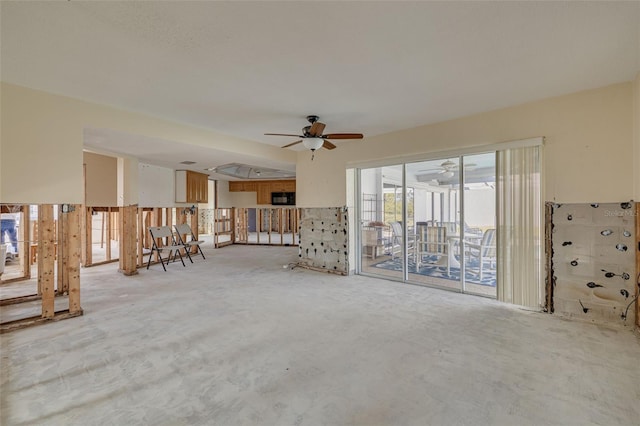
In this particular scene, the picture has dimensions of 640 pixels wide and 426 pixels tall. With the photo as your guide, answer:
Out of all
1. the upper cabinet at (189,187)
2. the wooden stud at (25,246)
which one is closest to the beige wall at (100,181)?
the wooden stud at (25,246)

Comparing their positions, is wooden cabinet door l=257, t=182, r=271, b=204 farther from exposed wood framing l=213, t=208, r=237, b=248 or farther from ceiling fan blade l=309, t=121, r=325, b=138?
ceiling fan blade l=309, t=121, r=325, b=138

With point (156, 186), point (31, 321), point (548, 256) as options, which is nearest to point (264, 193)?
point (156, 186)

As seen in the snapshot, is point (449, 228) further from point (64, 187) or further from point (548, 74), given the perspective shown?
point (64, 187)

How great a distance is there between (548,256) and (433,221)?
229cm

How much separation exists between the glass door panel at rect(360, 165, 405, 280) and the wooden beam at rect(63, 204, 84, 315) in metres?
4.26

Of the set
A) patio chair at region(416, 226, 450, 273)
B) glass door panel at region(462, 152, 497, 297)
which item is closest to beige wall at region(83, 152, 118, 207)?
patio chair at region(416, 226, 450, 273)

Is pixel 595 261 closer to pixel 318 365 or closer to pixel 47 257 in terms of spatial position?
pixel 318 365

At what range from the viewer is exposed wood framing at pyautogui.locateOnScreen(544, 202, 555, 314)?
328cm

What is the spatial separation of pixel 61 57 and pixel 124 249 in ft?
13.2

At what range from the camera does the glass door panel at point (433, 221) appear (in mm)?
4879

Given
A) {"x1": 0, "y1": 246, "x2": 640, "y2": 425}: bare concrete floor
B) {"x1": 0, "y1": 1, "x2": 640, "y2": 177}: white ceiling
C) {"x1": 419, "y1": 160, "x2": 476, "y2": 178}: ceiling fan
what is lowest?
{"x1": 0, "y1": 246, "x2": 640, "y2": 425}: bare concrete floor

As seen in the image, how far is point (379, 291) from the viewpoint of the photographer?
425 centimetres

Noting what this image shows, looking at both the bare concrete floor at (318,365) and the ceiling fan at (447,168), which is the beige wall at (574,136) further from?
the bare concrete floor at (318,365)

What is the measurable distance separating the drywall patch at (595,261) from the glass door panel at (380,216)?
230cm
